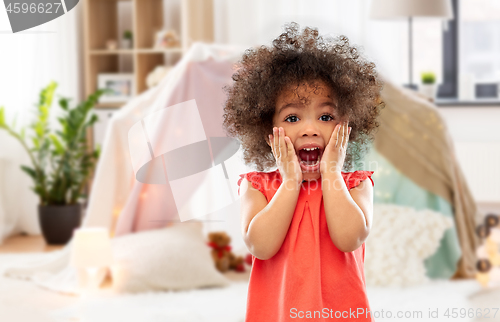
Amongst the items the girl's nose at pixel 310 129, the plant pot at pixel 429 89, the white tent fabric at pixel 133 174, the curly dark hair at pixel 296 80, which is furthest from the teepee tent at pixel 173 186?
the girl's nose at pixel 310 129

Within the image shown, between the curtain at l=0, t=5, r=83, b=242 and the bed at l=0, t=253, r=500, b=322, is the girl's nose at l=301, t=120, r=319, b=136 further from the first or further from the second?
the curtain at l=0, t=5, r=83, b=242

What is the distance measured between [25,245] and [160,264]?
1.45 m

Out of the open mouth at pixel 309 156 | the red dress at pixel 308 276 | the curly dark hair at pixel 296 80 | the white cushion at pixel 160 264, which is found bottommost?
the white cushion at pixel 160 264

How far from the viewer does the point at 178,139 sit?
226 cm

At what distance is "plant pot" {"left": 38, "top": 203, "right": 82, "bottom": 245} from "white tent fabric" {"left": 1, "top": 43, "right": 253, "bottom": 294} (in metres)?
0.68

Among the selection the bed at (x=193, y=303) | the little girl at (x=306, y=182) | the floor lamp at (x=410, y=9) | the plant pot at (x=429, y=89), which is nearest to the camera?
the little girl at (x=306, y=182)

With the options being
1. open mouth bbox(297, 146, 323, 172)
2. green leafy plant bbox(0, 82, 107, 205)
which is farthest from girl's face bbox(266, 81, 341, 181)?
green leafy plant bbox(0, 82, 107, 205)

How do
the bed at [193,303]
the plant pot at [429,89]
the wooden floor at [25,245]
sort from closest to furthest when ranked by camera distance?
the bed at [193,303], the wooden floor at [25,245], the plant pot at [429,89]

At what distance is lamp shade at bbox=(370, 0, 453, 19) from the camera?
3.08m

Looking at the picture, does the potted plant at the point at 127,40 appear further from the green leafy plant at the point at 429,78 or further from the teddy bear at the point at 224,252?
the green leafy plant at the point at 429,78

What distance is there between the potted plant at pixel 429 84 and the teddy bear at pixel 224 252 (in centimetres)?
167

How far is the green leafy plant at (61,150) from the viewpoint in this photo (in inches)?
133

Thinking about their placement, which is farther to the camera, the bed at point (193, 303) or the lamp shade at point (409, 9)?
the lamp shade at point (409, 9)

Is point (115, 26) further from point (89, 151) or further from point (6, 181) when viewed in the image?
point (6, 181)
